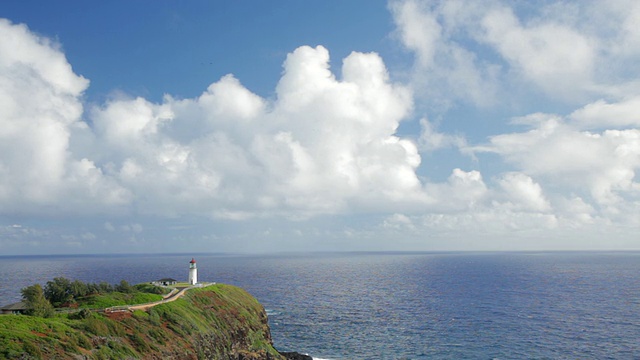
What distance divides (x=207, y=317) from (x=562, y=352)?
5878 cm

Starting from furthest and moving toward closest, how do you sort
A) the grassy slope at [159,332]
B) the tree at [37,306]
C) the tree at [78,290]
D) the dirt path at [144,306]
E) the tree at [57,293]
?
the tree at [78,290]
the tree at [57,293]
the dirt path at [144,306]
the tree at [37,306]
the grassy slope at [159,332]

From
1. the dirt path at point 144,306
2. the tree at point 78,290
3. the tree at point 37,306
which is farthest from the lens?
the tree at point 78,290

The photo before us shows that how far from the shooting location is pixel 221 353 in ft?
195

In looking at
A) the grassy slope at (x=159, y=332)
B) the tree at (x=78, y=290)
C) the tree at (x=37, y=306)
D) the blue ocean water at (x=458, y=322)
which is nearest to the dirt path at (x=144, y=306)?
the grassy slope at (x=159, y=332)

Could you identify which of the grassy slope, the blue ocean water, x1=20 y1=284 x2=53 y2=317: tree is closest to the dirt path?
the grassy slope

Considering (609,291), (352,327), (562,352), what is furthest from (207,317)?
(609,291)

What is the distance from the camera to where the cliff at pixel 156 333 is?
39.8 m

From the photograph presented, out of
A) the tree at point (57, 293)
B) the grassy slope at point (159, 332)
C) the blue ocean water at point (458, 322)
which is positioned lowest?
the blue ocean water at point (458, 322)

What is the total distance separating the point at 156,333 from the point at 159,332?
68 centimetres

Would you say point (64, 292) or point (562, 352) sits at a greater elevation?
point (64, 292)

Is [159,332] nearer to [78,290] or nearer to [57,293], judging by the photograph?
[78,290]

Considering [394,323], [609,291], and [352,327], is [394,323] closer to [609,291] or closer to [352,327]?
[352,327]

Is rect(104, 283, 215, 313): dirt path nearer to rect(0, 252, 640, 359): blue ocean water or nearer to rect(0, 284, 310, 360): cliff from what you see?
rect(0, 284, 310, 360): cliff

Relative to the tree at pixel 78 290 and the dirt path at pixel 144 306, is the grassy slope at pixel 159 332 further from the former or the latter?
the tree at pixel 78 290
